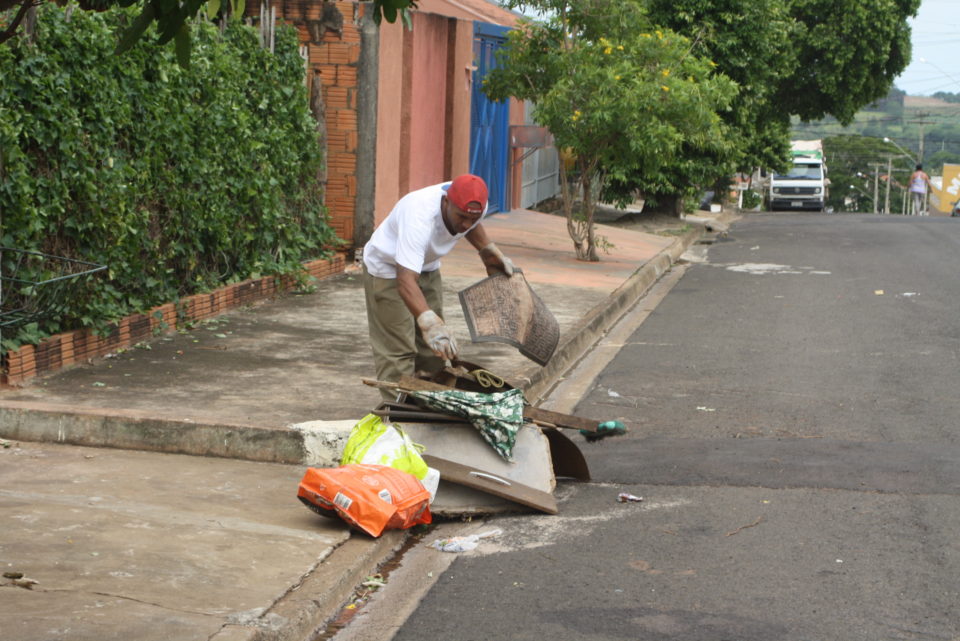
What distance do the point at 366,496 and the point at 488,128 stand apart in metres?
17.5

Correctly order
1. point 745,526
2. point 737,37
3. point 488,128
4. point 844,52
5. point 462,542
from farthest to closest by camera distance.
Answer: point 844,52
point 737,37
point 488,128
point 745,526
point 462,542

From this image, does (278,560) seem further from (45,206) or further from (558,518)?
(45,206)

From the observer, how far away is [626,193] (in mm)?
25922

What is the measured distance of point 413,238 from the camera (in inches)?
267

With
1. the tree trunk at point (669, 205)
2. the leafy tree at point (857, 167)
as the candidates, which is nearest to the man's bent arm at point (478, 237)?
the tree trunk at point (669, 205)

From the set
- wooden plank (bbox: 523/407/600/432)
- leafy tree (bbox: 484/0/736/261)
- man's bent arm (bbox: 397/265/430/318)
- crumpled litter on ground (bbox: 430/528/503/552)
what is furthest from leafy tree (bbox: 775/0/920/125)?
crumpled litter on ground (bbox: 430/528/503/552)

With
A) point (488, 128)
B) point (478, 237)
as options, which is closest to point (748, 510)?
point (478, 237)

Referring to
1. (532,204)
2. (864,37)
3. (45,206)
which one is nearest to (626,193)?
(532,204)

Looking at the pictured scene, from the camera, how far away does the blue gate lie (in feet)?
71.3

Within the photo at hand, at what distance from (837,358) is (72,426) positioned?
651 centimetres

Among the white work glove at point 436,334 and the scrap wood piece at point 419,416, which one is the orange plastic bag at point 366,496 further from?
the white work glove at point 436,334

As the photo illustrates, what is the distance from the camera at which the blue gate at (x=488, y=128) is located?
2172cm

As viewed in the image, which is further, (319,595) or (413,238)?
(413,238)

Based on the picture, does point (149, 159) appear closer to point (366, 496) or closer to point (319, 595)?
point (366, 496)
